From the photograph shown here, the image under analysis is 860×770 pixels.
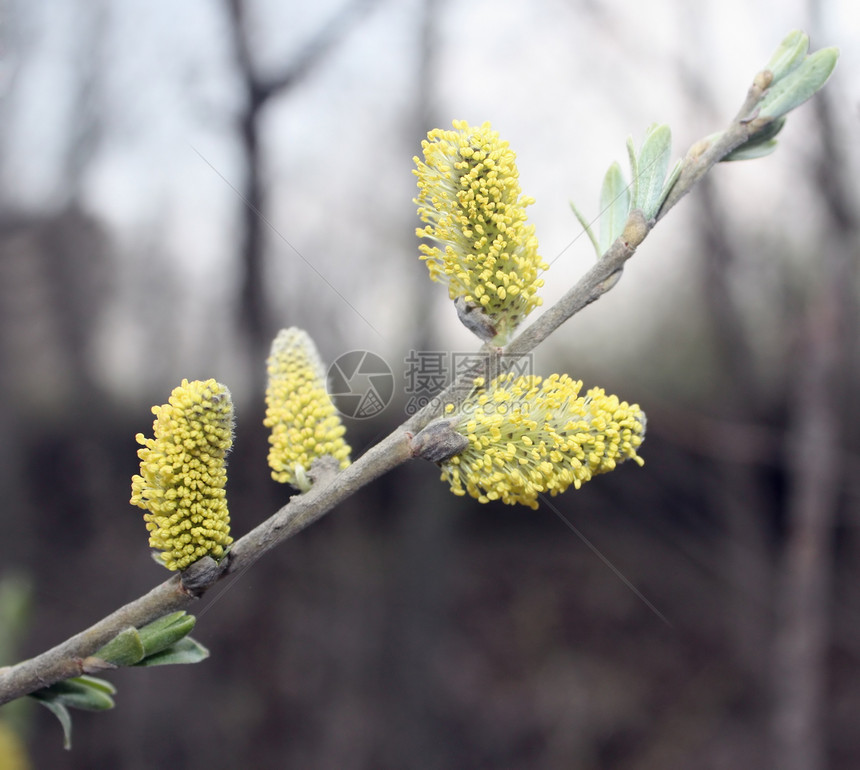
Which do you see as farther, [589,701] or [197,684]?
[589,701]

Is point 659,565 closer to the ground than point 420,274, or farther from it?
closer to the ground

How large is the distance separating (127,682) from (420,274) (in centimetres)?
392

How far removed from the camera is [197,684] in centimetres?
586

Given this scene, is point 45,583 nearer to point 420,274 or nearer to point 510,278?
point 420,274

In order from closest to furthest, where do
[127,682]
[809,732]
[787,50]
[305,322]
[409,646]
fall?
[787,50], [809,732], [305,322], [409,646], [127,682]

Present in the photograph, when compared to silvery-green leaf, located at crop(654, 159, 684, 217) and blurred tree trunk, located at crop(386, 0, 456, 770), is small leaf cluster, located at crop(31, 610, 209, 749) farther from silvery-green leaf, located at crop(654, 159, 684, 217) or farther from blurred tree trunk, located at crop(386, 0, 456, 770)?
blurred tree trunk, located at crop(386, 0, 456, 770)

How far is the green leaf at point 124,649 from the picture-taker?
0.71 metres

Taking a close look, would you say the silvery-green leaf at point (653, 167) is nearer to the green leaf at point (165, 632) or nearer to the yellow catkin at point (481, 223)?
the yellow catkin at point (481, 223)

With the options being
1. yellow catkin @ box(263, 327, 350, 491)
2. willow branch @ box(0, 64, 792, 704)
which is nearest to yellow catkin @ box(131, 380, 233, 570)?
willow branch @ box(0, 64, 792, 704)

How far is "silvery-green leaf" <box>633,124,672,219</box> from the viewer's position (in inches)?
31.1

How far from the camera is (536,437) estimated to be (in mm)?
833

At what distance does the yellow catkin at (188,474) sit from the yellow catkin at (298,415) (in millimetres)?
158

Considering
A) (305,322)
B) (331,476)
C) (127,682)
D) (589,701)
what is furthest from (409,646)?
(331,476)

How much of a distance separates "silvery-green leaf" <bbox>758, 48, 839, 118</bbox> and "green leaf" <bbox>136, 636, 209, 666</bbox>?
0.86 meters
